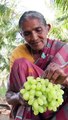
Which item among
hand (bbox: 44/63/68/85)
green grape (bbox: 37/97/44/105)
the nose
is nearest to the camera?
green grape (bbox: 37/97/44/105)

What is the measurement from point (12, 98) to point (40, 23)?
1.86 ft

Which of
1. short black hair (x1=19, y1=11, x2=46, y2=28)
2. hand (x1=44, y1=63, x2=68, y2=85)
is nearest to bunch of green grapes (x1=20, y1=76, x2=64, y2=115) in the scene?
hand (x1=44, y1=63, x2=68, y2=85)

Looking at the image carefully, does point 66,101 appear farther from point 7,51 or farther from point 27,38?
point 7,51

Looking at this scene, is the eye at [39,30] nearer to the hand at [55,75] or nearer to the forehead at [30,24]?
the forehead at [30,24]

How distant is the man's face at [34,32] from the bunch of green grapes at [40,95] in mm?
664

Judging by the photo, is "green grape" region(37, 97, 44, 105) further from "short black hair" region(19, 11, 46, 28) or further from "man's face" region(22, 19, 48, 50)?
"short black hair" region(19, 11, 46, 28)

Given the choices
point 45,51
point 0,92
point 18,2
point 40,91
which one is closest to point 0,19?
point 18,2

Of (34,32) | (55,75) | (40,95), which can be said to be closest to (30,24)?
(34,32)

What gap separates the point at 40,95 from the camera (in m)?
1.34

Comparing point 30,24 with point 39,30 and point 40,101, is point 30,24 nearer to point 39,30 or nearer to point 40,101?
point 39,30

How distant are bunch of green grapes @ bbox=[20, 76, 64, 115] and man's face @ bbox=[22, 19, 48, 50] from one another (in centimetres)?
66

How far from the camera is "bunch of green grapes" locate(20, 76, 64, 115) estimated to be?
4.37 feet

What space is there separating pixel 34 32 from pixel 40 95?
2.44 ft

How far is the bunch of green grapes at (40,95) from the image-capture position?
4.37ft
